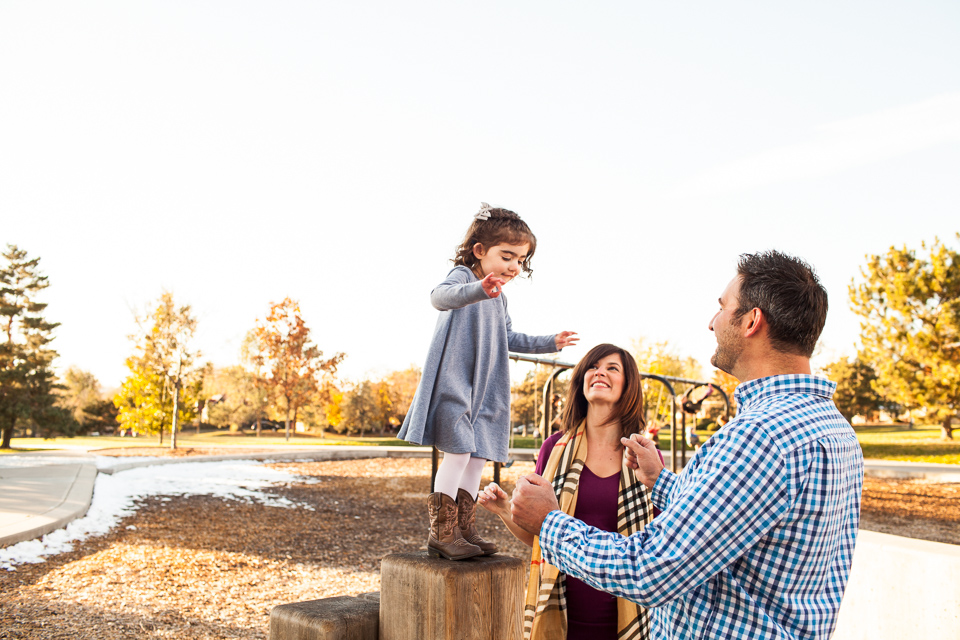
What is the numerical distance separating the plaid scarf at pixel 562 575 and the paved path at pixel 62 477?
4.93 metres

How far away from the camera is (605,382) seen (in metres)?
2.73

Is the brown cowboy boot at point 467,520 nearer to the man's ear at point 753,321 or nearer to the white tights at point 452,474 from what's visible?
the white tights at point 452,474

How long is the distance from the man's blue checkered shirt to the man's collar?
0.05 ft

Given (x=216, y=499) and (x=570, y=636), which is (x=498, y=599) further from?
(x=216, y=499)

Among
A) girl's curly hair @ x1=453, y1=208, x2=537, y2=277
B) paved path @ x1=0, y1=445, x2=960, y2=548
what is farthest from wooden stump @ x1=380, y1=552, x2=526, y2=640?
paved path @ x1=0, y1=445, x2=960, y2=548

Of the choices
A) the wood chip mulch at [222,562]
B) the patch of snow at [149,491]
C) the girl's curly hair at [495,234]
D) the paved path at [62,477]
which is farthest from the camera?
the paved path at [62,477]

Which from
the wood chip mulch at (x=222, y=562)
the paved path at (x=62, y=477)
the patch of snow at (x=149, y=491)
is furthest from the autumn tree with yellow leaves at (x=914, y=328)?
the patch of snow at (x=149, y=491)

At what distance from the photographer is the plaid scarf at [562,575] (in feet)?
7.00

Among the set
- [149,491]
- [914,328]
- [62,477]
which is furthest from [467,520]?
[914,328]

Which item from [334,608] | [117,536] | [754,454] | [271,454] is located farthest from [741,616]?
[271,454]

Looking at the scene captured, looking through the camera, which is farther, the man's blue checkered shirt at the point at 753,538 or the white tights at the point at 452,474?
the white tights at the point at 452,474

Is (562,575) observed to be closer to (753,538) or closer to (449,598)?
(449,598)

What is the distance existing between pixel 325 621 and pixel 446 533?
48 centimetres

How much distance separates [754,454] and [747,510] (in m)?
0.10
